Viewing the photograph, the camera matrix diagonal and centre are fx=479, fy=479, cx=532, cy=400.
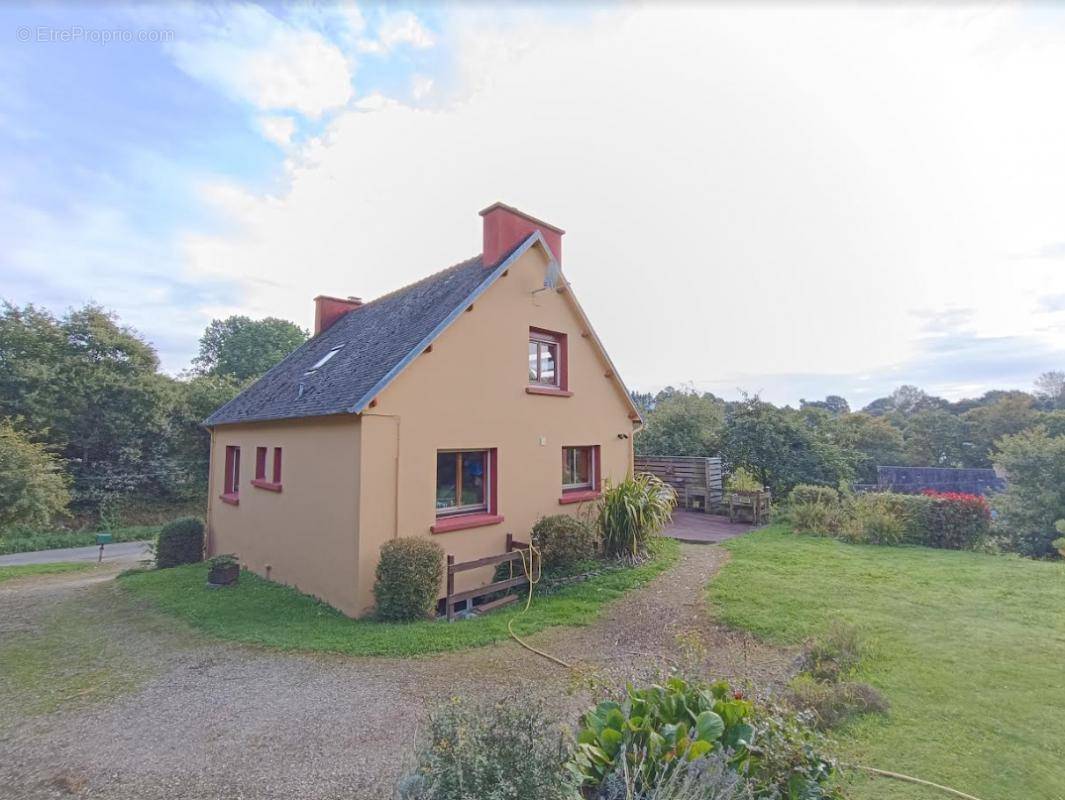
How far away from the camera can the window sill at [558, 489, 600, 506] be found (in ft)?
35.9

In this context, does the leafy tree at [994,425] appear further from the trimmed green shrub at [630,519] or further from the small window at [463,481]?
the small window at [463,481]

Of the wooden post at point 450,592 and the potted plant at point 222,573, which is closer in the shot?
the wooden post at point 450,592

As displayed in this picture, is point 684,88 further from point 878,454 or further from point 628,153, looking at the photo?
point 878,454

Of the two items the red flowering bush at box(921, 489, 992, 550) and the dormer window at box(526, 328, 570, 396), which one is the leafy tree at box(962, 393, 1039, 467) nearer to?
the red flowering bush at box(921, 489, 992, 550)

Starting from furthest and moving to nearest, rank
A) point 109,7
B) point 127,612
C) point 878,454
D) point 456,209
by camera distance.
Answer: point 878,454
point 456,209
point 127,612
point 109,7

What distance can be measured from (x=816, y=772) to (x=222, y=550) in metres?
14.1

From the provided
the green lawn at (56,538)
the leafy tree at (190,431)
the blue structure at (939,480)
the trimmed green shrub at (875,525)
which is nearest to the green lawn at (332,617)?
the trimmed green shrub at (875,525)

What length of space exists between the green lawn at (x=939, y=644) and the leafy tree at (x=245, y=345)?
40923mm

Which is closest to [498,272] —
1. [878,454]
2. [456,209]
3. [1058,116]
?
[456,209]

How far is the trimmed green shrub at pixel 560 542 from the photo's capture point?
9.37 meters

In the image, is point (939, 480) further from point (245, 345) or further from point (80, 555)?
point (245, 345)

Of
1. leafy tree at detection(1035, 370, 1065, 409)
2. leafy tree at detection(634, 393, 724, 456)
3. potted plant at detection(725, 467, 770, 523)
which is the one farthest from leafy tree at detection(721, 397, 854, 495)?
leafy tree at detection(1035, 370, 1065, 409)

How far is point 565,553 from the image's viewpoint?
941cm

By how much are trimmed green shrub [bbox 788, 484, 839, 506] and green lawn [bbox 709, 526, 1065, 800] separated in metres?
3.06
